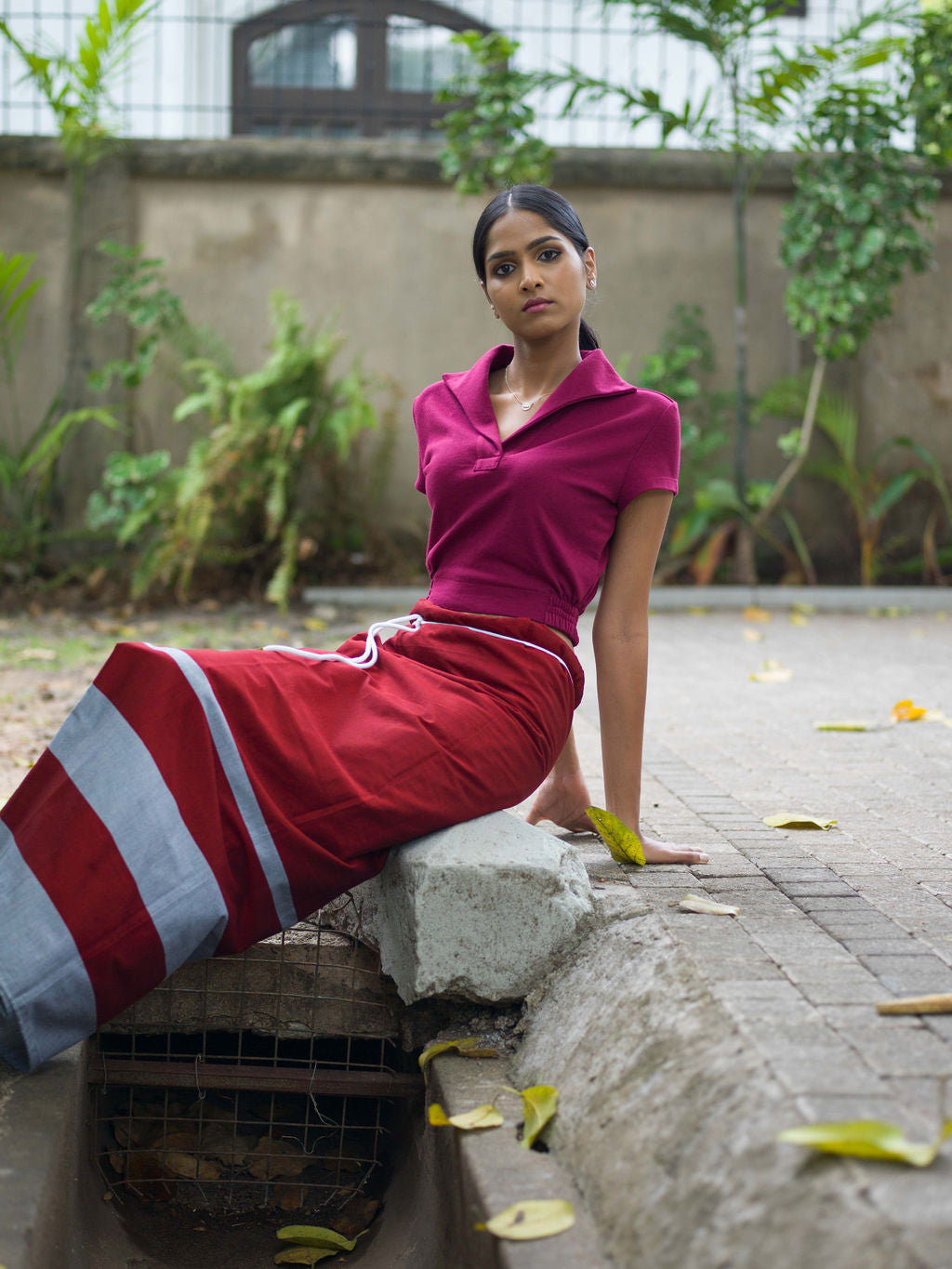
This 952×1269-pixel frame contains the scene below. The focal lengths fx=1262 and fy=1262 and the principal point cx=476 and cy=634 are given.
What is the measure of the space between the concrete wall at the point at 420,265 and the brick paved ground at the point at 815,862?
10.6 ft

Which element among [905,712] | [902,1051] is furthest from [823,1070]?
[905,712]

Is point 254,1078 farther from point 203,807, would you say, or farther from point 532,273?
point 532,273

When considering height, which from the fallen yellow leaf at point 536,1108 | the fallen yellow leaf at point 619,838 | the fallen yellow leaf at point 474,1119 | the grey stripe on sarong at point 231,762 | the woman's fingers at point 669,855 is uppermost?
the grey stripe on sarong at point 231,762

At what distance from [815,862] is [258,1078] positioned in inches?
48.4

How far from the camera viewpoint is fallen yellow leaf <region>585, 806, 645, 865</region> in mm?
2580

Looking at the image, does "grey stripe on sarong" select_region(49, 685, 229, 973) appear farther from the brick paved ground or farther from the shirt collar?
the shirt collar

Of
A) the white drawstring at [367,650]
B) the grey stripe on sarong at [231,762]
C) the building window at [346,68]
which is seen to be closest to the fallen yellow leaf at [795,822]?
the white drawstring at [367,650]

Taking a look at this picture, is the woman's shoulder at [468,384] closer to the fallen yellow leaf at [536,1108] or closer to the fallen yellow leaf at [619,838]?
the fallen yellow leaf at [619,838]

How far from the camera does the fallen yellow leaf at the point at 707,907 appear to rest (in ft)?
7.39

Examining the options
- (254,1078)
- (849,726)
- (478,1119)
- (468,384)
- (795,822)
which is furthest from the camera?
(849,726)

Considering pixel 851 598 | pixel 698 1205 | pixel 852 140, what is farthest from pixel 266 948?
pixel 852 140

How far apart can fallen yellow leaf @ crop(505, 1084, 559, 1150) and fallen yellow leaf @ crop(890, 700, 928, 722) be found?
8.79 ft

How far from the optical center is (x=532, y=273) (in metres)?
2.55

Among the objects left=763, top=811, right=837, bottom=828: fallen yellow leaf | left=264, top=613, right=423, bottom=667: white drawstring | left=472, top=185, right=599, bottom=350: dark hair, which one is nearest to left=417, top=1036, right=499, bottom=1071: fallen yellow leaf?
left=264, top=613, right=423, bottom=667: white drawstring
